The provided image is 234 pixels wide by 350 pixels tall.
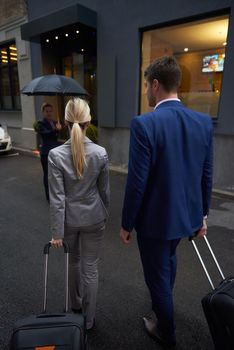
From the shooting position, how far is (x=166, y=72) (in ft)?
5.55

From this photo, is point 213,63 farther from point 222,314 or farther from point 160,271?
point 222,314

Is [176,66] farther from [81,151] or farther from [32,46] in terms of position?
[32,46]

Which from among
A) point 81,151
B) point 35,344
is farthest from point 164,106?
point 35,344

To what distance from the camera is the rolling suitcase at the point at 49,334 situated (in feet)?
4.65

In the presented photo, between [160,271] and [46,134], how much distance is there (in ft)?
11.8

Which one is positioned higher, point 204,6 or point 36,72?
point 204,6

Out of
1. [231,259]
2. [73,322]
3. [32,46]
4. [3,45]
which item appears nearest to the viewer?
[73,322]

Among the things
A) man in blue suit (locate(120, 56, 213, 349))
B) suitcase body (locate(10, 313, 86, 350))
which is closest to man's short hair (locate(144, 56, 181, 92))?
man in blue suit (locate(120, 56, 213, 349))

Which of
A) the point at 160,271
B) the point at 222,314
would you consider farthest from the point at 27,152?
the point at 222,314

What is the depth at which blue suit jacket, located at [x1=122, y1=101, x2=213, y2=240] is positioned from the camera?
5.40ft

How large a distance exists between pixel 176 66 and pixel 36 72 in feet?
30.6

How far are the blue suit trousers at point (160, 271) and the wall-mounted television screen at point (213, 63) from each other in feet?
19.1

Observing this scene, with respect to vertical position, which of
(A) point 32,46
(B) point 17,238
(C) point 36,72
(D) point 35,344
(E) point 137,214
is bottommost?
(B) point 17,238

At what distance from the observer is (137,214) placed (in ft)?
6.04
